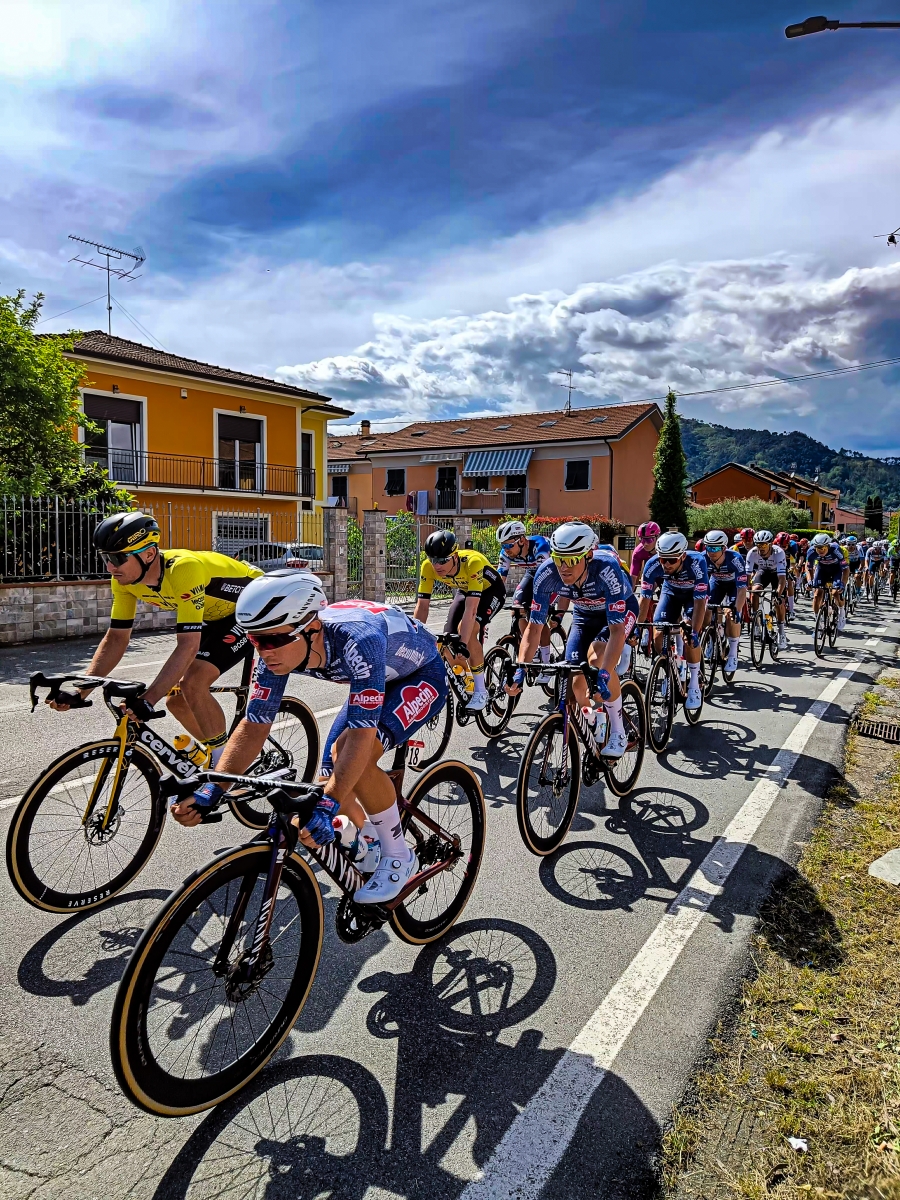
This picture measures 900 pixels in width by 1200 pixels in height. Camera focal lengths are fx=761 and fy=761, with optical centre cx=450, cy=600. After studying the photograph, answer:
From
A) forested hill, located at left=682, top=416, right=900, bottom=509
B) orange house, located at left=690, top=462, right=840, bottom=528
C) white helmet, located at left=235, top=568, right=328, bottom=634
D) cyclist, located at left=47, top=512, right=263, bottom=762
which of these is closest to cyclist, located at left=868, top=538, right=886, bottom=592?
cyclist, located at left=47, top=512, right=263, bottom=762

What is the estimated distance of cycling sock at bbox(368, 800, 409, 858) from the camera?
321 cm

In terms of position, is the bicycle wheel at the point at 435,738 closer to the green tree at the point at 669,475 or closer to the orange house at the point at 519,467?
the orange house at the point at 519,467

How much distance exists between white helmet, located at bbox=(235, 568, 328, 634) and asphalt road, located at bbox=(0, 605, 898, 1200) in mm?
1593

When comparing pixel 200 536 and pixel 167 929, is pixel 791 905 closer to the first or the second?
pixel 167 929

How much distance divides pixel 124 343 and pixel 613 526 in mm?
21624

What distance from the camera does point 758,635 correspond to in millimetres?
12625

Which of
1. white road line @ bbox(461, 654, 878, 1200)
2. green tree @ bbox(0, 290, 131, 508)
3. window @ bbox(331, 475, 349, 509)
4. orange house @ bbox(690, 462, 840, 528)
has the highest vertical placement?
orange house @ bbox(690, 462, 840, 528)

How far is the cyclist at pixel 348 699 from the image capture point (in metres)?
2.77

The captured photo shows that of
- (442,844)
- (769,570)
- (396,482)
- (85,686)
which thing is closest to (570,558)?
(442,844)

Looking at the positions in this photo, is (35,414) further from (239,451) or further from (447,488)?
(447,488)

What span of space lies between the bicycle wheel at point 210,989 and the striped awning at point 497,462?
38.5 meters

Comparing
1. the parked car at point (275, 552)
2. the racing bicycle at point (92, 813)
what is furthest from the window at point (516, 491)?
the racing bicycle at point (92, 813)

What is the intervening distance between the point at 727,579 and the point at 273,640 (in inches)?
339

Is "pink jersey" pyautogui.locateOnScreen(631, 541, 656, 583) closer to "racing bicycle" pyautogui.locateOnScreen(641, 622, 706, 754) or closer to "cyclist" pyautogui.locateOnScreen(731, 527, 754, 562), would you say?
"cyclist" pyautogui.locateOnScreen(731, 527, 754, 562)
